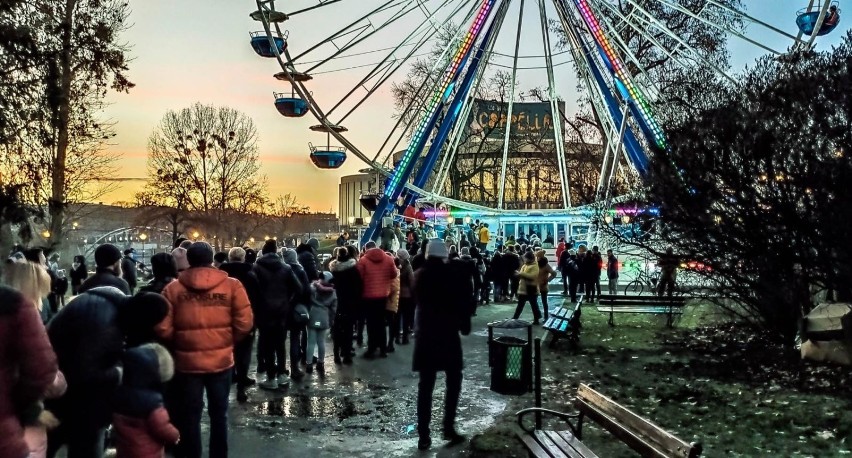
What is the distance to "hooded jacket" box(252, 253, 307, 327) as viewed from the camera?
30.0 feet

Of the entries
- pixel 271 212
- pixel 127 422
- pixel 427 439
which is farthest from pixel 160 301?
pixel 271 212

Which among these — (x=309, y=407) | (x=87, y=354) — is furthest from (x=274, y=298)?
(x=87, y=354)

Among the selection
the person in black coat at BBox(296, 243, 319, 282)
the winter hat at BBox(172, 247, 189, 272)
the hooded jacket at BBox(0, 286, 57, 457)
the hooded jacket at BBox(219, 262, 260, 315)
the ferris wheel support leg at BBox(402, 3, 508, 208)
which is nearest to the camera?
the hooded jacket at BBox(0, 286, 57, 457)

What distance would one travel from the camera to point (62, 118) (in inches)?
488

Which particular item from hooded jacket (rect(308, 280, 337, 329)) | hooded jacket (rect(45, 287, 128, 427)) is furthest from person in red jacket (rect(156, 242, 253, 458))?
hooded jacket (rect(308, 280, 337, 329))

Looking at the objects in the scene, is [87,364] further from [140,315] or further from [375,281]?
[375,281]

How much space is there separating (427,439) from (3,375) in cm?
391

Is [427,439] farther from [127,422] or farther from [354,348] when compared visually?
[354,348]

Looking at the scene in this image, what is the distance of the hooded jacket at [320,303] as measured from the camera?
10.5 metres

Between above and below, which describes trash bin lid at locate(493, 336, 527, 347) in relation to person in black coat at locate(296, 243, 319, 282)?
below

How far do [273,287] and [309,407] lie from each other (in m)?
1.57

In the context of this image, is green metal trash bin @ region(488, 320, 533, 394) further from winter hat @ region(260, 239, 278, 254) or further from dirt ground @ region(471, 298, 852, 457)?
winter hat @ region(260, 239, 278, 254)

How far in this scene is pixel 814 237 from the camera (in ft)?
30.9

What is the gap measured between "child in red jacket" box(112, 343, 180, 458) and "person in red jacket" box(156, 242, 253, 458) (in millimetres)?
951
